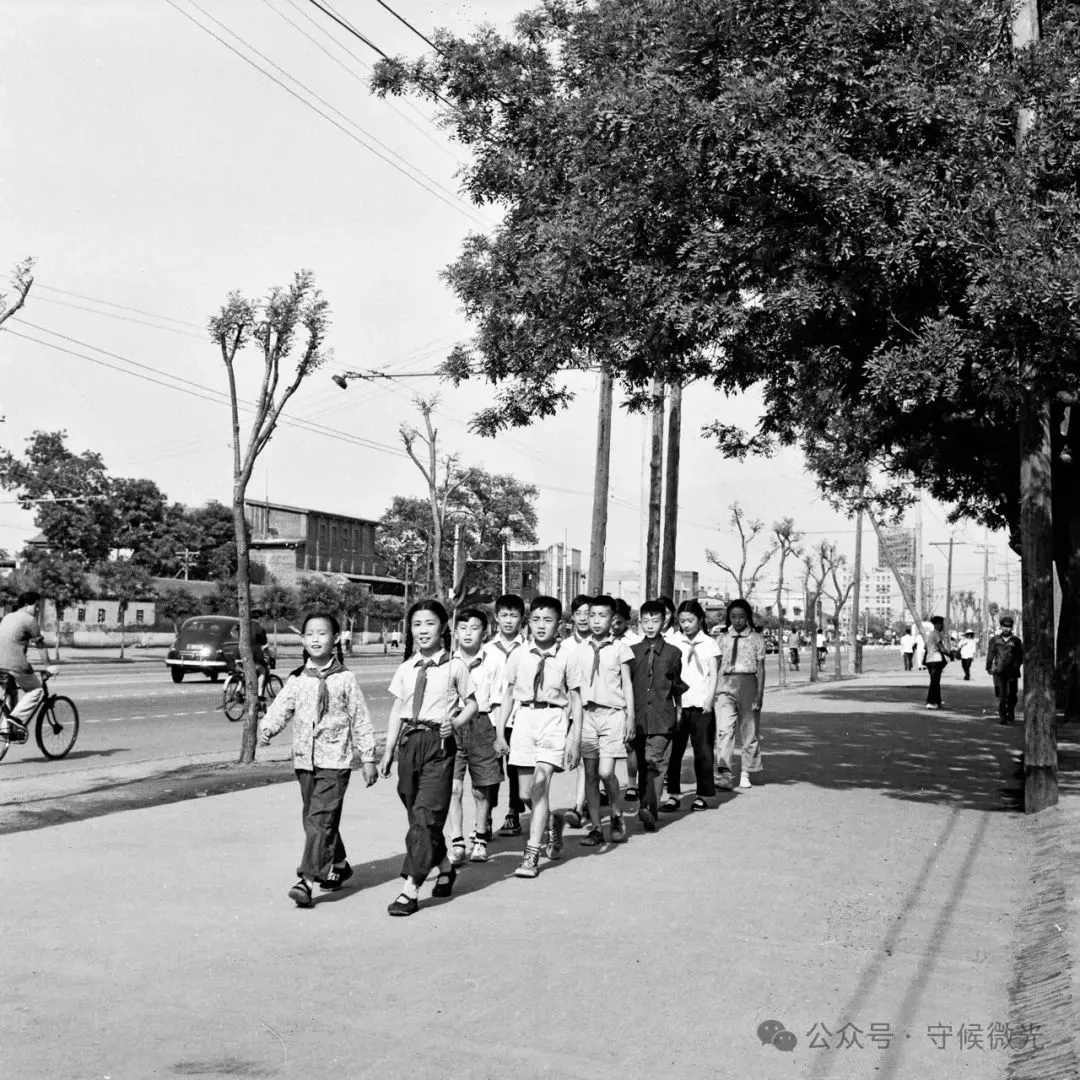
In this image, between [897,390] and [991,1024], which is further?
[897,390]

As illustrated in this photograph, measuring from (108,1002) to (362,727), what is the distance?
2.39 meters

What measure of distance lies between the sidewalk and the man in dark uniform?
1202 centimetres

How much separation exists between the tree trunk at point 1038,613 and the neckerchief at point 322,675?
6421 mm

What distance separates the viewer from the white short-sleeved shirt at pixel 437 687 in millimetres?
7543

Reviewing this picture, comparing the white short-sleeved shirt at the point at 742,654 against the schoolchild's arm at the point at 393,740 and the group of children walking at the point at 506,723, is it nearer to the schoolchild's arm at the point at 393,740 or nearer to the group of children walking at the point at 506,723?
the group of children walking at the point at 506,723

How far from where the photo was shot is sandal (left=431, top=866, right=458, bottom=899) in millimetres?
7555

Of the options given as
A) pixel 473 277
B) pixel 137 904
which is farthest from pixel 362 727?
pixel 473 277

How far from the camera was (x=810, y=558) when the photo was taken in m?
59.6

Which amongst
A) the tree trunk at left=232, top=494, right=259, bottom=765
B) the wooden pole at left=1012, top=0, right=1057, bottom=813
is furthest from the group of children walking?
the tree trunk at left=232, top=494, right=259, bottom=765

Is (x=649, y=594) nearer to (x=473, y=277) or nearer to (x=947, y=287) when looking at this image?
(x=473, y=277)

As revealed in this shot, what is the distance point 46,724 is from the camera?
14.9m

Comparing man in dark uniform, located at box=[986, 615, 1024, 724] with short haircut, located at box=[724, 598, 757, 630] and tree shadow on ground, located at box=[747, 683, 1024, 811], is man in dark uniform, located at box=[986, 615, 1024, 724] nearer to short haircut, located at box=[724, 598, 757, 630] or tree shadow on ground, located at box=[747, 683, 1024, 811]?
tree shadow on ground, located at box=[747, 683, 1024, 811]

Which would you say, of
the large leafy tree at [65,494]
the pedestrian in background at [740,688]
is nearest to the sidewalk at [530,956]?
the pedestrian in background at [740,688]

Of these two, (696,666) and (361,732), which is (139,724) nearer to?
(696,666)
